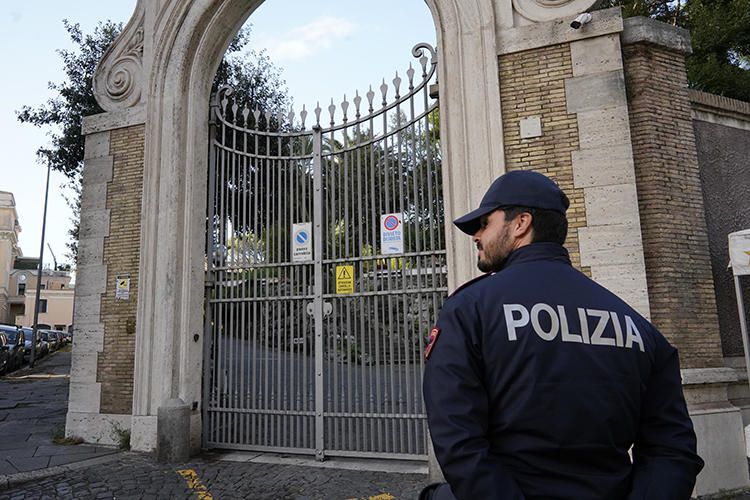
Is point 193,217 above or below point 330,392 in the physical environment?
above

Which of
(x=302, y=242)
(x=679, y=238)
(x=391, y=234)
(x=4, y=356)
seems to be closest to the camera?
(x=679, y=238)

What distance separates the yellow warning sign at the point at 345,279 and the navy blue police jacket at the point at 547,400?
4419 mm

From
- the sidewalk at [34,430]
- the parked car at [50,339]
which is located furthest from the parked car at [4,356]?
the parked car at [50,339]

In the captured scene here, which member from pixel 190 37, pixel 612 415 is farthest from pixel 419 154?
pixel 612 415

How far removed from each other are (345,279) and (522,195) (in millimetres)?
4429

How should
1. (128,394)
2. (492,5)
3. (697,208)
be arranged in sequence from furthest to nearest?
(128,394) < (492,5) < (697,208)

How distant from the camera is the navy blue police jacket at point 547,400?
1326 millimetres

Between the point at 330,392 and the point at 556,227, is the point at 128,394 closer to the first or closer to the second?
the point at 330,392

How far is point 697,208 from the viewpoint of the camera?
529cm

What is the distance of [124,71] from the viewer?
7.44m

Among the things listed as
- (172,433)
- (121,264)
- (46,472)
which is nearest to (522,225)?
(172,433)

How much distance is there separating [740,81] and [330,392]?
1236cm

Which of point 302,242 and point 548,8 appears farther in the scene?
point 302,242

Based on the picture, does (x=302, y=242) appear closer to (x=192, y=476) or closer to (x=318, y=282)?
(x=318, y=282)
